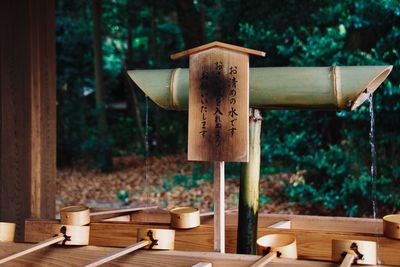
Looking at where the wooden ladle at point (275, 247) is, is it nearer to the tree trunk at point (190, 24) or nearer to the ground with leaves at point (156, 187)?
the ground with leaves at point (156, 187)

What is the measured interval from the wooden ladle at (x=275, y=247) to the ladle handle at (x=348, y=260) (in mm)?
263

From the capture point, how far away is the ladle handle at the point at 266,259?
87.7 inches

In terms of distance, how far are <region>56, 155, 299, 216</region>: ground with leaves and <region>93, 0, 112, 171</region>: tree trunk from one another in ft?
1.06

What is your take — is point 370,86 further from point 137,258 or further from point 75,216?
point 75,216

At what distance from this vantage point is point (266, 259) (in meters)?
2.30

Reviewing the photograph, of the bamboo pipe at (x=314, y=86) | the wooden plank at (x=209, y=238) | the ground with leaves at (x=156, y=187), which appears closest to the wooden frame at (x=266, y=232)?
the wooden plank at (x=209, y=238)

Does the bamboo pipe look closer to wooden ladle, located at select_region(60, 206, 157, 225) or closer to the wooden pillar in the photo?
wooden ladle, located at select_region(60, 206, 157, 225)

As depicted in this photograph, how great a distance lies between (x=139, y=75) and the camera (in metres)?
3.01

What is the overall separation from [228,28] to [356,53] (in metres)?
3.09

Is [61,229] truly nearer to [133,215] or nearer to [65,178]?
[133,215]

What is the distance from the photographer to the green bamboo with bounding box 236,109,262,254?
111 inches

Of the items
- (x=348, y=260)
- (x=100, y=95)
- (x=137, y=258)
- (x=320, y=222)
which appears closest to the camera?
(x=348, y=260)

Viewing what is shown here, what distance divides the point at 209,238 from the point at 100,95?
10.2 metres

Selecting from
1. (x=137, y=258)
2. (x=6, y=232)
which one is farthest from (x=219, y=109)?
(x=6, y=232)
